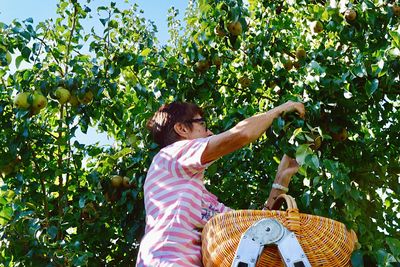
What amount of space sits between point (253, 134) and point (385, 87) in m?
0.98

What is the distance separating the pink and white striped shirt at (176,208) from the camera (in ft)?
5.44

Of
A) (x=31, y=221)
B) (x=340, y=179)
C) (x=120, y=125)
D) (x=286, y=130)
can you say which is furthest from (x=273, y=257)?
(x=120, y=125)

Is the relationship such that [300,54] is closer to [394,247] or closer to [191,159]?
[191,159]

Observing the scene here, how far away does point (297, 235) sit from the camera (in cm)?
147

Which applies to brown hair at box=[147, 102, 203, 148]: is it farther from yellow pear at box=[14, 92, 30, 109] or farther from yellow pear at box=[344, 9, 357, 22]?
yellow pear at box=[344, 9, 357, 22]

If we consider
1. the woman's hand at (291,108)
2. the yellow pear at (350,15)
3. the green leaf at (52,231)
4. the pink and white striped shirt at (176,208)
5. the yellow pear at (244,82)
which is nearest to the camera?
the pink and white striped shirt at (176,208)

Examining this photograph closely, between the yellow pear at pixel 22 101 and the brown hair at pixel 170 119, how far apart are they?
0.76 m

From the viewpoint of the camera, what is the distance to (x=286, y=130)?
1.95 m

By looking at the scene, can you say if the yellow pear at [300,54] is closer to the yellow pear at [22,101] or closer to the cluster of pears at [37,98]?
the cluster of pears at [37,98]

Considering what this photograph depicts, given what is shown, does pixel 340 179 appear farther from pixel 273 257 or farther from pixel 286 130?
pixel 273 257

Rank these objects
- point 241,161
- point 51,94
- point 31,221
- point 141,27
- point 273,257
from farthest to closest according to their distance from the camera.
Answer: point 141,27 < point 241,161 < point 51,94 < point 31,221 < point 273,257

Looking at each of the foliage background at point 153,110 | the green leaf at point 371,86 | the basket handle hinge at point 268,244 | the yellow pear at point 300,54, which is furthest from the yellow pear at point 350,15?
the basket handle hinge at point 268,244

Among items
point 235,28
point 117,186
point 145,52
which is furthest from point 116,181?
point 235,28

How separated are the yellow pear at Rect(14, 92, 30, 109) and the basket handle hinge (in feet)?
5.11
